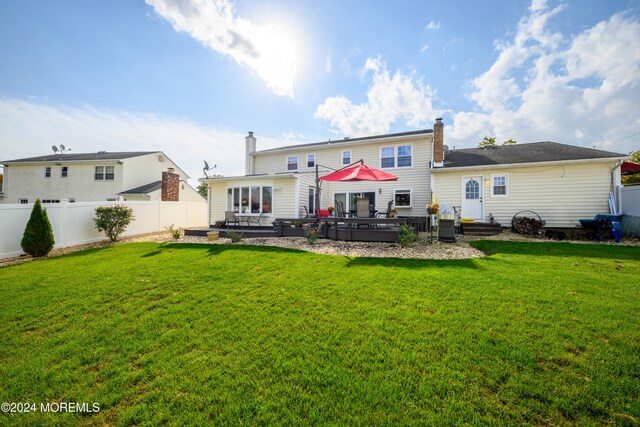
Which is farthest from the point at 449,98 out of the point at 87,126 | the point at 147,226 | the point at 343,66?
the point at 87,126

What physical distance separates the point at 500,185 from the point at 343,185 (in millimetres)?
8947

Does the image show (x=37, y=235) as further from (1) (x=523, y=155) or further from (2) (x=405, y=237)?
(1) (x=523, y=155)

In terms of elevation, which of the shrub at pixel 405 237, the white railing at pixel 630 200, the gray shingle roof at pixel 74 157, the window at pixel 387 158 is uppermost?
the gray shingle roof at pixel 74 157

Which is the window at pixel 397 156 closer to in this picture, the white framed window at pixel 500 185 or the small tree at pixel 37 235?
the white framed window at pixel 500 185

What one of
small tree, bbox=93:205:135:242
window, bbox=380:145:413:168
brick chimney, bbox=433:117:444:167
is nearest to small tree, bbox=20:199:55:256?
small tree, bbox=93:205:135:242

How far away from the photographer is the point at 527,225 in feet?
35.3

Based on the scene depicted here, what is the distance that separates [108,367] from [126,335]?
67cm

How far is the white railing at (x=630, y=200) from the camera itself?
973 cm

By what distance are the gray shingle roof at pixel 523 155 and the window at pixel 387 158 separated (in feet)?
10.3

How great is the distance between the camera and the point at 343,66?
1301 centimetres

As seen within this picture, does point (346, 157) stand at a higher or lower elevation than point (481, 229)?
higher

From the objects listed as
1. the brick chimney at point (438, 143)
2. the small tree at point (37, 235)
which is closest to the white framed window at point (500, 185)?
the brick chimney at point (438, 143)

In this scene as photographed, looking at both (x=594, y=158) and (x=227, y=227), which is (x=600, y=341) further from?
(x=227, y=227)

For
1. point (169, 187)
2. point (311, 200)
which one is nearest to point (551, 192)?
point (311, 200)
